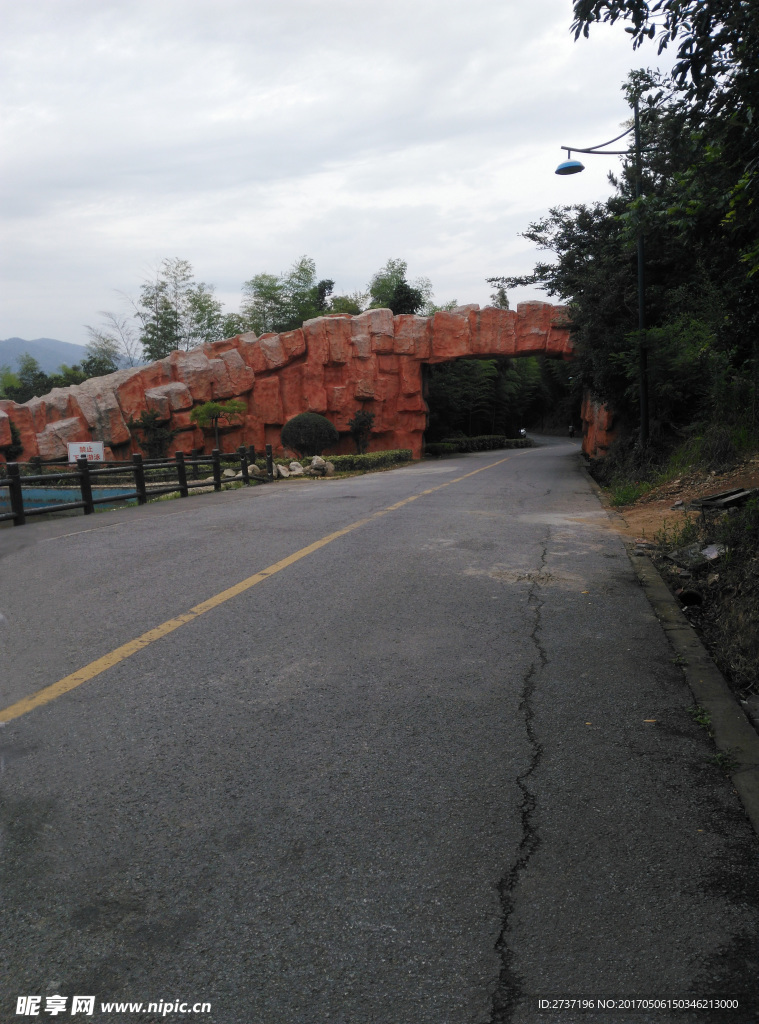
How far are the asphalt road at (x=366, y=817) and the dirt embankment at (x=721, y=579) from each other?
1.49 ft

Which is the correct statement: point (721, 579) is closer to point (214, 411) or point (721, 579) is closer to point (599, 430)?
point (599, 430)

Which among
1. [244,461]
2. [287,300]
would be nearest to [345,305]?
[287,300]

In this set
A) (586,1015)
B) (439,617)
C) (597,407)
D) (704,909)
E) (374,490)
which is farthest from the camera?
(597,407)

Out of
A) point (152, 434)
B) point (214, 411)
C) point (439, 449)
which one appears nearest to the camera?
point (214, 411)

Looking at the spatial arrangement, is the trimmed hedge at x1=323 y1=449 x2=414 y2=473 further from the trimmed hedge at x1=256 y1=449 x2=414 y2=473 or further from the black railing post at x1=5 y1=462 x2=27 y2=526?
the black railing post at x1=5 y1=462 x2=27 y2=526

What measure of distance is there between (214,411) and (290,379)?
4787 mm

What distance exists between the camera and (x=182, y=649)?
4992 millimetres

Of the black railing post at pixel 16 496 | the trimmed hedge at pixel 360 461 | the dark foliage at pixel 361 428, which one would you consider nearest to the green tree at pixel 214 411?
the dark foliage at pixel 361 428

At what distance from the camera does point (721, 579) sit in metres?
6.60

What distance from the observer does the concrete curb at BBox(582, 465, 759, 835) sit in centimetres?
327

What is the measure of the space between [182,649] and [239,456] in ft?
58.0

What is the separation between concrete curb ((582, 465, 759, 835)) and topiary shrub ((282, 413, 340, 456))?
1156 inches

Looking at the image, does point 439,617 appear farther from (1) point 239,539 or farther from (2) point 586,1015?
(1) point 239,539

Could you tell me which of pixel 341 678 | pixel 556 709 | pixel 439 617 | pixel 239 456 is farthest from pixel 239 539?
pixel 239 456
